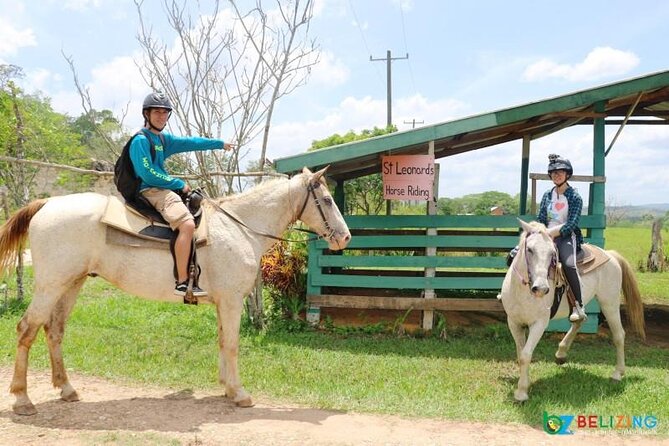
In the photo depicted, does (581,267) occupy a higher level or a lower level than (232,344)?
higher

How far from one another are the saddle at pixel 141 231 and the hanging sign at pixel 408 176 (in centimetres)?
368

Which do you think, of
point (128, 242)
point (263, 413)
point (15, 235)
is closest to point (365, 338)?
point (263, 413)

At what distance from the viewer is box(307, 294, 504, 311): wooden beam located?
7535mm

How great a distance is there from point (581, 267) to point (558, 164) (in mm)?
1285

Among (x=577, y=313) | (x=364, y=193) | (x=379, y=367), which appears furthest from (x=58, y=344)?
(x=364, y=193)

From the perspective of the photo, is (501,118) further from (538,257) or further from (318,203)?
(318,203)

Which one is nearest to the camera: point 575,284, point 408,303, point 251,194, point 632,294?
point 251,194

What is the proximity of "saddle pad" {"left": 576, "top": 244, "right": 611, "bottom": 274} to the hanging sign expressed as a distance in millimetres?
2410

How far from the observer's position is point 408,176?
25.2 feet

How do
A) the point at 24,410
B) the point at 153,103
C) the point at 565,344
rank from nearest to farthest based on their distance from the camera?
1. the point at 24,410
2. the point at 153,103
3. the point at 565,344

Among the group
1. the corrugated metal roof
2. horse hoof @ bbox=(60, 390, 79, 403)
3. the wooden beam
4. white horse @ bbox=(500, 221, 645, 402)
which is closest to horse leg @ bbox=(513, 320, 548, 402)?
white horse @ bbox=(500, 221, 645, 402)

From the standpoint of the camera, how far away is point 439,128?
284 inches

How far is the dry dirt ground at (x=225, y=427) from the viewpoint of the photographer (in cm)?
405

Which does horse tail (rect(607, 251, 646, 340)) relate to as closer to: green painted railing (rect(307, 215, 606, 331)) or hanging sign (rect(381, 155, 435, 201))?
green painted railing (rect(307, 215, 606, 331))
